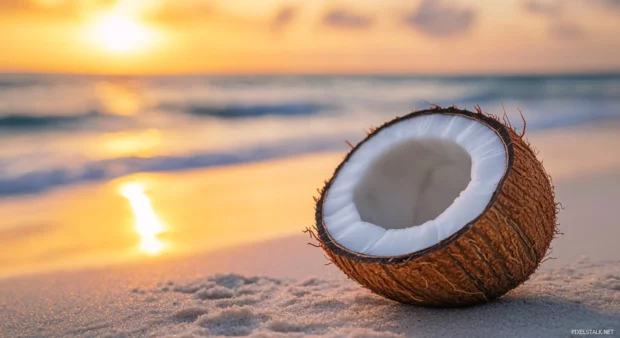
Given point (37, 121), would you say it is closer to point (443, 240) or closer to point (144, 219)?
point (144, 219)

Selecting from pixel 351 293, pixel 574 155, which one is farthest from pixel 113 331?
pixel 574 155

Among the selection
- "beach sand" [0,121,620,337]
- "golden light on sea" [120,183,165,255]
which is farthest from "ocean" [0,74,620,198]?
"beach sand" [0,121,620,337]

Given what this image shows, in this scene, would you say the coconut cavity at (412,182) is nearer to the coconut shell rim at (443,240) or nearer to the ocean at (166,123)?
the coconut shell rim at (443,240)

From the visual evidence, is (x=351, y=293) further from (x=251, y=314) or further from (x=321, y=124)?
(x=321, y=124)

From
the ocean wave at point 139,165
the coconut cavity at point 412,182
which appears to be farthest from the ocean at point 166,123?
the coconut cavity at point 412,182

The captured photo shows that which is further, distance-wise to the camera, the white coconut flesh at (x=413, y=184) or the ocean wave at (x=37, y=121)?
the ocean wave at (x=37, y=121)

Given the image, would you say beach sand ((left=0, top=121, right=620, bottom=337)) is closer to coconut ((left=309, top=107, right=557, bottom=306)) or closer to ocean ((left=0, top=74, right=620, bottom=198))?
coconut ((left=309, top=107, right=557, bottom=306))
